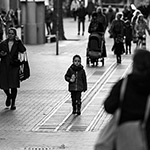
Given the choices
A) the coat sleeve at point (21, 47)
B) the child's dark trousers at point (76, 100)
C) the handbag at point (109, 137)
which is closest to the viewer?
the handbag at point (109, 137)

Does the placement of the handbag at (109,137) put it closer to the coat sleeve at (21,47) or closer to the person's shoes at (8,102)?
the coat sleeve at (21,47)

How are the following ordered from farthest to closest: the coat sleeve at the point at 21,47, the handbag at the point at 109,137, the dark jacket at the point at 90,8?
the dark jacket at the point at 90,8 → the coat sleeve at the point at 21,47 → the handbag at the point at 109,137

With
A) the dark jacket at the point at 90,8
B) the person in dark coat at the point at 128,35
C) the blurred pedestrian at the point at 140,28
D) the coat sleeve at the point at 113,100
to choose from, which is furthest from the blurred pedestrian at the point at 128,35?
the dark jacket at the point at 90,8

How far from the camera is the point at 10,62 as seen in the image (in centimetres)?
1332

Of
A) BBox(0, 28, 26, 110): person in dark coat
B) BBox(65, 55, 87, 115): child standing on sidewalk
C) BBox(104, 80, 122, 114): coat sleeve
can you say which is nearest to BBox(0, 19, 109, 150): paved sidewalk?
BBox(0, 28, 26, 110): person in dark coat

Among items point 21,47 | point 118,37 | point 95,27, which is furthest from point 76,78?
point 118,37

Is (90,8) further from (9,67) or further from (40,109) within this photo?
(9,67)

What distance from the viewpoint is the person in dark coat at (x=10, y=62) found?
521 inches

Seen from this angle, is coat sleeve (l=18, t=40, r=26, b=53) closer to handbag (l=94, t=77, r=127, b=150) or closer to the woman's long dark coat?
the woman's long dark coat

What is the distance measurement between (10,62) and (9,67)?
0.45 ft

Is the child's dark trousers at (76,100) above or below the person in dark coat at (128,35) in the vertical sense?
above

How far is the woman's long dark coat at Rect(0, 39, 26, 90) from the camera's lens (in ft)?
43.5

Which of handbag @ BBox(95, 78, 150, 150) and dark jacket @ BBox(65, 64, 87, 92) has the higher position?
handbag @ BBox(95, 78, 150, 150)

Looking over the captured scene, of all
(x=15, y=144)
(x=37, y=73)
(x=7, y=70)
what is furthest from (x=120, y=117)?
(x=37, y=73)
